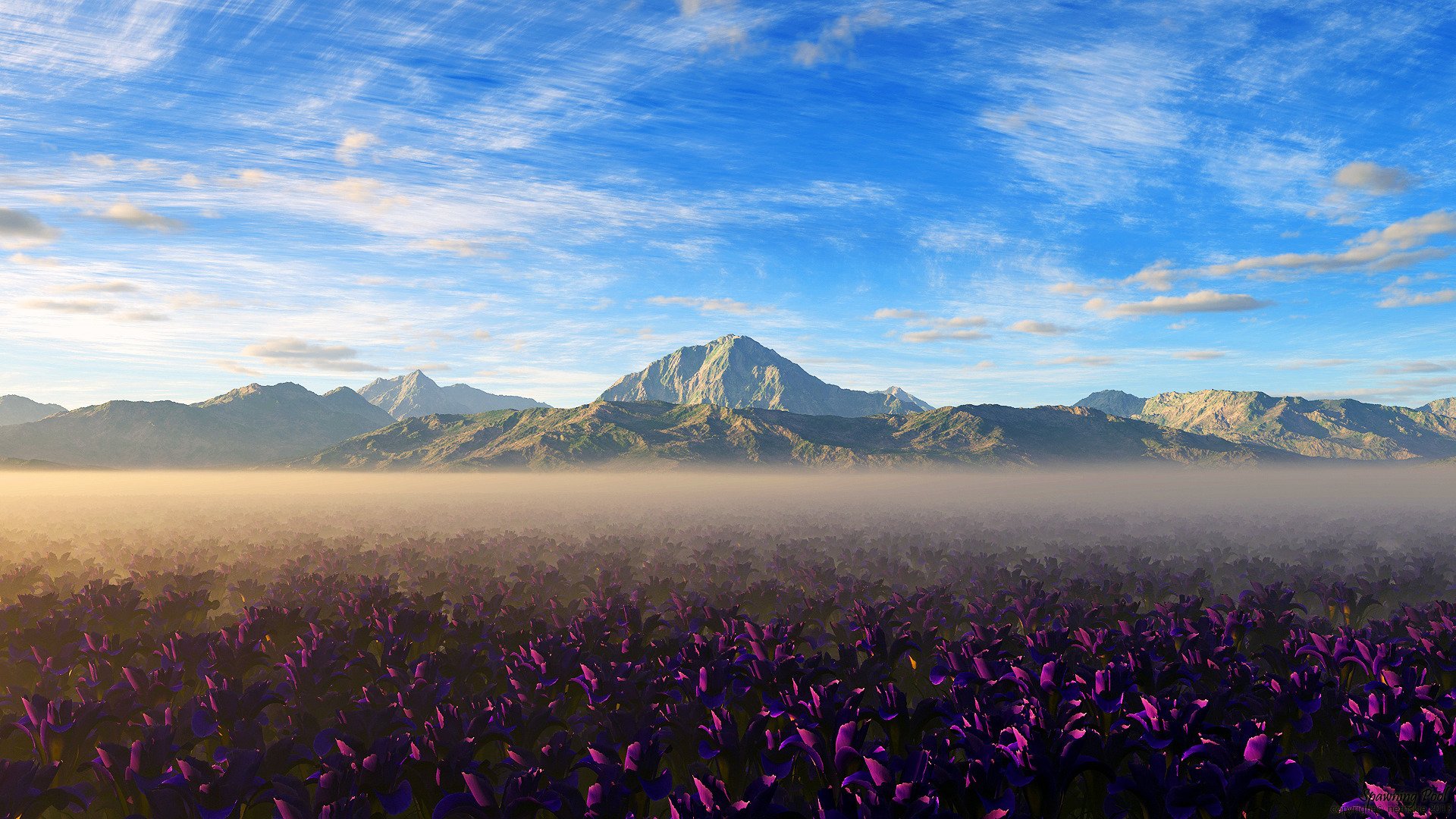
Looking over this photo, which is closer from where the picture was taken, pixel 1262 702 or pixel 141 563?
pixel 1262 702

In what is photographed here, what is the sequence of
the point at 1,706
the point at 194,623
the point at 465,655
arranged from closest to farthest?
1. the point at 1,706
2. the point at 465,655
3. the point at 194,623

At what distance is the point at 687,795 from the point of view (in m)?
5.28

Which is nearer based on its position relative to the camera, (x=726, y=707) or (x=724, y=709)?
(x=724, y=709)

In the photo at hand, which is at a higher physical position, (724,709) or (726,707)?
(724,709)

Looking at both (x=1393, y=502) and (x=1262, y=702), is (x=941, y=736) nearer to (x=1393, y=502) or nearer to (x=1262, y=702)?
(x=1262, y=702)

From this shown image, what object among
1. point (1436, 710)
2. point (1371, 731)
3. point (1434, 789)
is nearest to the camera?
point (1434, 789)

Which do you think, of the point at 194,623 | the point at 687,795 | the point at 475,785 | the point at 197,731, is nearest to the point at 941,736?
the point at 687,795

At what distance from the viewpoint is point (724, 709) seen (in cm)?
749

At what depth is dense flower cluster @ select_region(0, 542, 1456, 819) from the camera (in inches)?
227

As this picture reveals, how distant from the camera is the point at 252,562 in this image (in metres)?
23.4

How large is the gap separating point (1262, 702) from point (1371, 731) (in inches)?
63.3

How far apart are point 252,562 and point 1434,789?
26547 mm

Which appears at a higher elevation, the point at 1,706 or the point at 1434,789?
the point at 1434,789

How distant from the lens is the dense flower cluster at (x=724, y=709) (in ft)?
18.9
